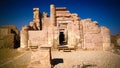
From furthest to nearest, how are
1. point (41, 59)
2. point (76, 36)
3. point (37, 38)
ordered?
point (37, 38), point (76, 36), point (41, 59)

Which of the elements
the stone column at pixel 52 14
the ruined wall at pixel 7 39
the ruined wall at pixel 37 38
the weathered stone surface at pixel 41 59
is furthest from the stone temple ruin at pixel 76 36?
the weathered stone surface at pixel 41 59

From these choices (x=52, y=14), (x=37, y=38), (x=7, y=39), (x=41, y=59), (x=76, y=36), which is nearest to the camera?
(x=41, y=59)

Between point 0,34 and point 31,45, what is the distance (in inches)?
307

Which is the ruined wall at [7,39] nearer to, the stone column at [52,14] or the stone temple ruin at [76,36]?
the stone temple ruin at [76,36]

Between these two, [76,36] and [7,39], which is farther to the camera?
[7,39]

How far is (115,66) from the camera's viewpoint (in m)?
11.3

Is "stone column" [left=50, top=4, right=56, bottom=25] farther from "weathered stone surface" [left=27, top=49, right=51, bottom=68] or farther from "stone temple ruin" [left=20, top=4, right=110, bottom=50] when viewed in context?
"weathered stone surface" [left=27, top=49, right=51, bottom=68]

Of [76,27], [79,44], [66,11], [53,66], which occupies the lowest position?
[53,66]

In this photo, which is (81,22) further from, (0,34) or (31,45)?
(0,34)

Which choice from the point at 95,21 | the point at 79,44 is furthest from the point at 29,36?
the point at 95,21

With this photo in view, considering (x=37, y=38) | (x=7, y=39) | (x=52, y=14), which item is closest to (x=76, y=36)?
(x=37, y=38)

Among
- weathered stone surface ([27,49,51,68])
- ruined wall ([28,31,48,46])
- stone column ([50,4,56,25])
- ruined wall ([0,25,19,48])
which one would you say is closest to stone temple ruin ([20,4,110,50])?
ruined wall ([28,31,48,46])

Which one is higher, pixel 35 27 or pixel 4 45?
pixel 35 27

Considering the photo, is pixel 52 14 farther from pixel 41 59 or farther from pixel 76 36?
pixel 41 59
